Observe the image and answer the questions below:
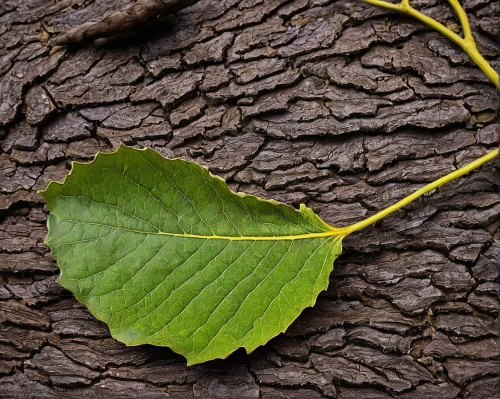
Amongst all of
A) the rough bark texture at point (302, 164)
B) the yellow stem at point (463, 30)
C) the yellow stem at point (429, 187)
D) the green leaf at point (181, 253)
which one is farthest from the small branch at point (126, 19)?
the yellow stem at point (429, 187)

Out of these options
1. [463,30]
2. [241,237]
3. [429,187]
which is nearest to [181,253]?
[241,237]

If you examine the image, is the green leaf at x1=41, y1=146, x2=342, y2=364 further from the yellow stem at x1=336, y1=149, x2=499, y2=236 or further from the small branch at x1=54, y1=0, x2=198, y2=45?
the small branch at x1=54, y1=0, x2=198, y2=45

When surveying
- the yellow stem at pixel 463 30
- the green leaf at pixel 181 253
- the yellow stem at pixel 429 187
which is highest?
the yellow stem at pixel 463 30

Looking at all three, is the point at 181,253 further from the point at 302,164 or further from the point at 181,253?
the point at 302,164

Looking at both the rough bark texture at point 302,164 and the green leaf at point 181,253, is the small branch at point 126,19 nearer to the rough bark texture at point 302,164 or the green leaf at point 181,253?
the rough bark texture at point 302,164

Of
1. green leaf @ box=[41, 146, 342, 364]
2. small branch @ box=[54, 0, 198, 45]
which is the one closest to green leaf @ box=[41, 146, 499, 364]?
green leaf @ box=[41, 146, 342, 364]

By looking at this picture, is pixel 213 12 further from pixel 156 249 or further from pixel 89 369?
pixel 89 369

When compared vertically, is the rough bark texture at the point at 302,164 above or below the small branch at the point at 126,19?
below
